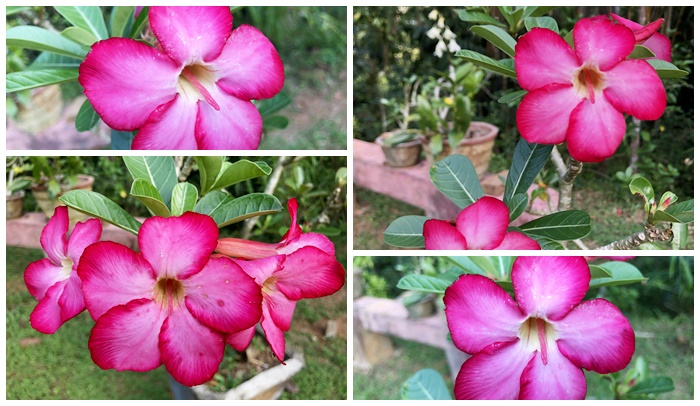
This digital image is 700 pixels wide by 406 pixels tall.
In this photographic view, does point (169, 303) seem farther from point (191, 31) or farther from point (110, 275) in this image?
point (191, 31)

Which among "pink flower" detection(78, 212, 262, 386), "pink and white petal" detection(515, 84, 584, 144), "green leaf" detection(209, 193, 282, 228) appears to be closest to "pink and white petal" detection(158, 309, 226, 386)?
"pink flower" detection(78, 212, 262, 386)

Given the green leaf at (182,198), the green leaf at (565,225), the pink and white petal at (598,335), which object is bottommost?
the pink and white petal at (598,335)

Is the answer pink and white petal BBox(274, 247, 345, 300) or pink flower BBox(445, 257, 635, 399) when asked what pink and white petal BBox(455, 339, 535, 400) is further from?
pink and white petal BBox(274, 247, 345, 300)

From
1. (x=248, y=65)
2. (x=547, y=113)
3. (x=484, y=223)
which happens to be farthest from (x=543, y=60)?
(x=248, y=65)

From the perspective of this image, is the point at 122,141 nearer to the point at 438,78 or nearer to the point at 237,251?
the point at 237,251

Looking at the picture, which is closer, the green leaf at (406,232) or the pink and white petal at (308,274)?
the pink and white petal at (308,274)

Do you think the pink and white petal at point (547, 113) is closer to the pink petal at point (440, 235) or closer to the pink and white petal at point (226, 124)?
the pink petal at point (440, 235)

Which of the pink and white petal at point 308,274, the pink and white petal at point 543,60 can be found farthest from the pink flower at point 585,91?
the pink and white petal at point 308,274
